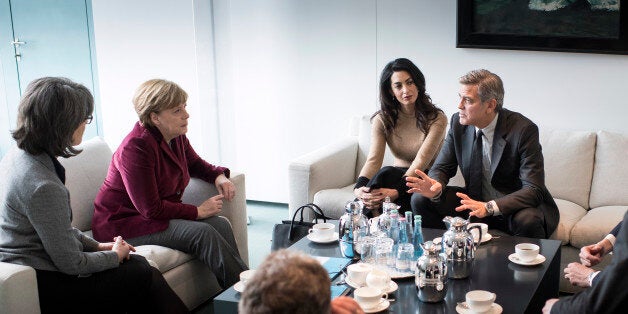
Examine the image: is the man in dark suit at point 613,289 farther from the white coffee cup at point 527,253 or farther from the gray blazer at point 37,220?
the gray blazer at point 37,220

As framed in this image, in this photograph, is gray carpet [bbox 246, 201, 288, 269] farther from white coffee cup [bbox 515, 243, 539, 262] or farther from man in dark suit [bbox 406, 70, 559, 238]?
white coffee cup [bbox 515, 243, 539, 262]

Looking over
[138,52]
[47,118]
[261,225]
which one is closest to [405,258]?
[47,118]

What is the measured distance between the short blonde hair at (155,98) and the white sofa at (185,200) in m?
0.38

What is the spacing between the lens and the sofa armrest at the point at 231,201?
3760 mm

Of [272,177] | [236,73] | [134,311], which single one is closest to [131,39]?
[236,73]

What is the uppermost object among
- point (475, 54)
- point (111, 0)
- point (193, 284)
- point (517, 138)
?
Result: point (111, 0)

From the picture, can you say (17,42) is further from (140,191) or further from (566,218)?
(566,218)

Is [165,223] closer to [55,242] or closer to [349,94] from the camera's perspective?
[55,242]

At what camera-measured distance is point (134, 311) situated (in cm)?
305

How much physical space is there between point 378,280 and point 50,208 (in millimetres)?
1158

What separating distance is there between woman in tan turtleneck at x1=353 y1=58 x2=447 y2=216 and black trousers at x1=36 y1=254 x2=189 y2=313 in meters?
1.18

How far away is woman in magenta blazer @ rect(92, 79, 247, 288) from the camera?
3.37 meters

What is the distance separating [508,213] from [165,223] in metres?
1.52

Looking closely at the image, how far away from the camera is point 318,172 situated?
4.14 m
